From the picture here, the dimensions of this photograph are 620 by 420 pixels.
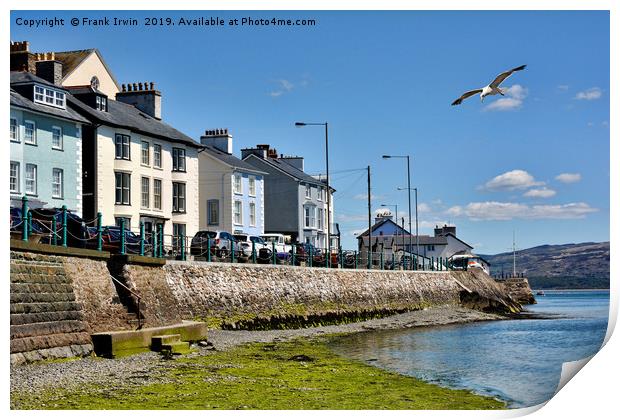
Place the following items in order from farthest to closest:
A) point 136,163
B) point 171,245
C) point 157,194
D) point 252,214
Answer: point 252,214 → point 157,194 → point 136,163 → point 171,245

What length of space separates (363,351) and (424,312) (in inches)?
792

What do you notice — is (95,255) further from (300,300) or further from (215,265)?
(300,300)

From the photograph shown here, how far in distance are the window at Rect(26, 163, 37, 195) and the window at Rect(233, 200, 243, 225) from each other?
1975 centimetres

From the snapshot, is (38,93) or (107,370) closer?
(107,370)

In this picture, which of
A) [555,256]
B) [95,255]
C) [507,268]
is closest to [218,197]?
[95,255]

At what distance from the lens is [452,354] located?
1053 inches

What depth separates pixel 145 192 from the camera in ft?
142

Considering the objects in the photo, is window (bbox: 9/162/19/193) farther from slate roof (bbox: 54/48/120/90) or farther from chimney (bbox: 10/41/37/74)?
slate roof (bbox: 54/48/120/90)

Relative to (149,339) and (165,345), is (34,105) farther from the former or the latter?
(165,345)

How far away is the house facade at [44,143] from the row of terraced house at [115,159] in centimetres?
4

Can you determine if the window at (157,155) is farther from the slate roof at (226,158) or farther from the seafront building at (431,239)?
Result: the seafront building at (431,239)

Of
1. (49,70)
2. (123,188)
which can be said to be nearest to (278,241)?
(123,188)

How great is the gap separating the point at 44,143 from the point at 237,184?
65.0 ft

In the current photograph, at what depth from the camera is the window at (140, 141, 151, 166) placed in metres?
43.3
